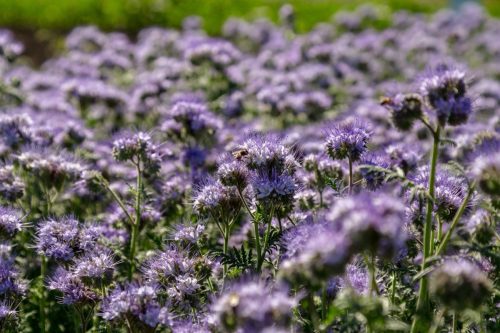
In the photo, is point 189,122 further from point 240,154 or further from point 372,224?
point 372,224

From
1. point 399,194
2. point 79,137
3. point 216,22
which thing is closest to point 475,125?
point 399,194

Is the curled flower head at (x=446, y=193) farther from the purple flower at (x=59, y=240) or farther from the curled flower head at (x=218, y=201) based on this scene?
the purple flower at (x=59, y=240)

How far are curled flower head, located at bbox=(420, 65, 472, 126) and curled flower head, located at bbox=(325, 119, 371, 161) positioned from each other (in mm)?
710

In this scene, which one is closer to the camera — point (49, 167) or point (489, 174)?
point (489, 174)

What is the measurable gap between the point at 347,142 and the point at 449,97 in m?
0.84

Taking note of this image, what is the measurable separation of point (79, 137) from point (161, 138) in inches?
36.2

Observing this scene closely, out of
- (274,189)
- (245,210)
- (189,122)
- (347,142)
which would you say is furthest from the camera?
(189,122)

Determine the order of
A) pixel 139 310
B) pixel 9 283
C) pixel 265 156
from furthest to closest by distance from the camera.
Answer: pixel 9 283, pixel 265 156, pixel 139 310

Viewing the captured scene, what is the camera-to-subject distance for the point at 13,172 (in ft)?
17.7

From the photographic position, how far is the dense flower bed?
9.98ft

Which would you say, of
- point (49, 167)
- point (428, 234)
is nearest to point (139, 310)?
point (428, 234)

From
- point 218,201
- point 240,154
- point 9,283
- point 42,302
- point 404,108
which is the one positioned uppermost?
point 404,108

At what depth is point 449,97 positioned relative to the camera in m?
3.55

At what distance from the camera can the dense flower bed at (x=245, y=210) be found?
3041 millimetres
